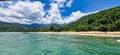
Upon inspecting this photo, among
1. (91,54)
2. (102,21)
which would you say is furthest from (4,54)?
(102,21)

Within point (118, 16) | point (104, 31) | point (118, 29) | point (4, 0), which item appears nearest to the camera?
point (4, 0)

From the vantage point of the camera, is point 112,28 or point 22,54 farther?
point 112,28

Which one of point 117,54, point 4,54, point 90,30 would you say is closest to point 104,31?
point 90,30

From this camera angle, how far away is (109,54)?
21.7 m

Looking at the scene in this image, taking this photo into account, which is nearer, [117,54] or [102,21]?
[117,54]

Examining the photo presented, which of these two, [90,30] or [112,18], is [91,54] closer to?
[90,30]

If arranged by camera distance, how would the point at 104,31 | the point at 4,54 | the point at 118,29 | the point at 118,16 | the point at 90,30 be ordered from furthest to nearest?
the point at 118,16 < the point at 90,30 < the point at 104,31 < the point at 118,29 < the point at 4,54

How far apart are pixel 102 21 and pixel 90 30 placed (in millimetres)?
13873

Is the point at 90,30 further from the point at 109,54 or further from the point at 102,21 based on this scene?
the point at 109,54

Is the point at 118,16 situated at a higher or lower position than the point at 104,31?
higher

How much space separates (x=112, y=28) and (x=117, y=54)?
220 ft

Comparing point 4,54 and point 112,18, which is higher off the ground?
point 112,18

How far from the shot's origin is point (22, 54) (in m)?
21.1

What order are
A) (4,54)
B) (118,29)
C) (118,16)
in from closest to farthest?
1. (4,54)
2. (118,29)
3. (118,16)
